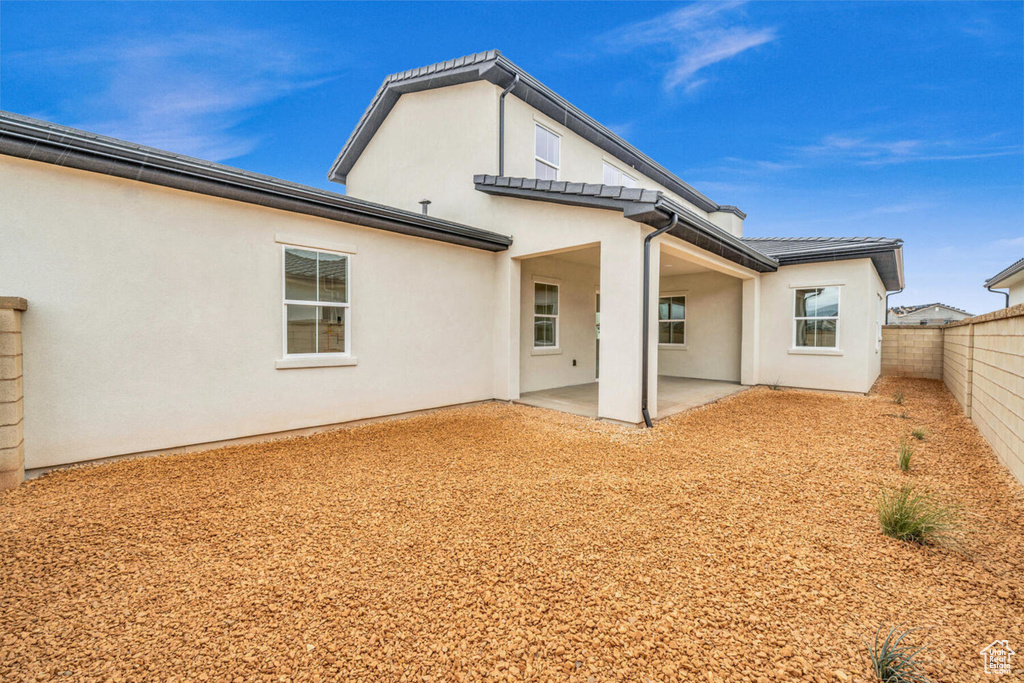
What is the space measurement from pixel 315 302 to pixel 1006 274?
19.4 meters

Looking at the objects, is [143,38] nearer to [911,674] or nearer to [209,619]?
[209,619]

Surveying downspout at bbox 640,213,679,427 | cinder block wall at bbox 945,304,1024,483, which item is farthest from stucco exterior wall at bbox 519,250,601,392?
cinder block wall at bbox 945,304,1024,483

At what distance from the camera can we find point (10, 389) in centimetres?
372

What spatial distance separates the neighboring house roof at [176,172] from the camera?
3830mm

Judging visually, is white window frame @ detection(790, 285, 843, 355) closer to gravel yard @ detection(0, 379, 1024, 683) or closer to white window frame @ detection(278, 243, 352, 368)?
gravel yard @ detection(0, 379, 1024, 683)

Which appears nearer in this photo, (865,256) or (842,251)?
(865,256)

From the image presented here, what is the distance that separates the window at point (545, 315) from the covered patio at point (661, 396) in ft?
4.05

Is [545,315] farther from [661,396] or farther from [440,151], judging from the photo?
[440,151]

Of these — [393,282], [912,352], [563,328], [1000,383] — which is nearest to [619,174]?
[563,328]

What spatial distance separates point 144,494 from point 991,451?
9713 mm

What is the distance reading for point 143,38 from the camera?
25.6 feet

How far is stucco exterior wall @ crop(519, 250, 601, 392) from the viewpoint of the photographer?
9.22m

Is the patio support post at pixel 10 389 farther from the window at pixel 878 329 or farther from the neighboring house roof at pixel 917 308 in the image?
the neighboring house roof at pixel 917 308

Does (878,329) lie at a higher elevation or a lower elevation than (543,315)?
lower
